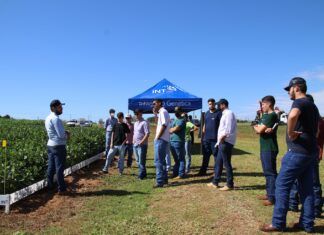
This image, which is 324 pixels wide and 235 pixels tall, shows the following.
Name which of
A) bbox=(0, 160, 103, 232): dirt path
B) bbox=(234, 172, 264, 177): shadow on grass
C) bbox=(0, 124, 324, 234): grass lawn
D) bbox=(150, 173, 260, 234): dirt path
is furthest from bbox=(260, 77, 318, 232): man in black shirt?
bbox=(234, 172, 264, 177): shadow on grass

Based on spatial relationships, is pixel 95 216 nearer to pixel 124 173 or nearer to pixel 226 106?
pixel 226 106

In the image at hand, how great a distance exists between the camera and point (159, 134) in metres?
8.41

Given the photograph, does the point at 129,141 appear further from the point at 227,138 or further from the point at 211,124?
the point at 227,138

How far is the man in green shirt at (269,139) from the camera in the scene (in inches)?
255

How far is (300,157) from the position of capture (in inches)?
193

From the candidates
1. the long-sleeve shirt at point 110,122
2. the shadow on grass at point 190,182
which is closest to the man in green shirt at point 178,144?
the shadow on grass at point 190,182

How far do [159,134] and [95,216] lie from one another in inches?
110

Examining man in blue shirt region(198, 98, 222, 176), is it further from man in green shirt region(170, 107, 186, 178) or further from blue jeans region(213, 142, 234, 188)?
blue jeans region(213, 142, 234, 188)

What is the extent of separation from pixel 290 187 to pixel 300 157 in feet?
1.45

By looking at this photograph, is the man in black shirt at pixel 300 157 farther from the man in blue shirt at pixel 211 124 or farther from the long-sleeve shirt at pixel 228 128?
the man in blue shirt at pixel 211 124

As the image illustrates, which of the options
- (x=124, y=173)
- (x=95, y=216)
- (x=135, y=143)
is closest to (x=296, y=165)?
(x=95, y=216)

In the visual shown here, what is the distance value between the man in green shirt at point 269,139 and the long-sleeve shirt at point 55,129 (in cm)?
372

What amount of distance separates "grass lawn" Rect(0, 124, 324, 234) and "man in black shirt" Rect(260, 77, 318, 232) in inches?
15.7

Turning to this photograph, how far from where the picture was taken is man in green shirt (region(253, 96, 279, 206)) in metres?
6.48
